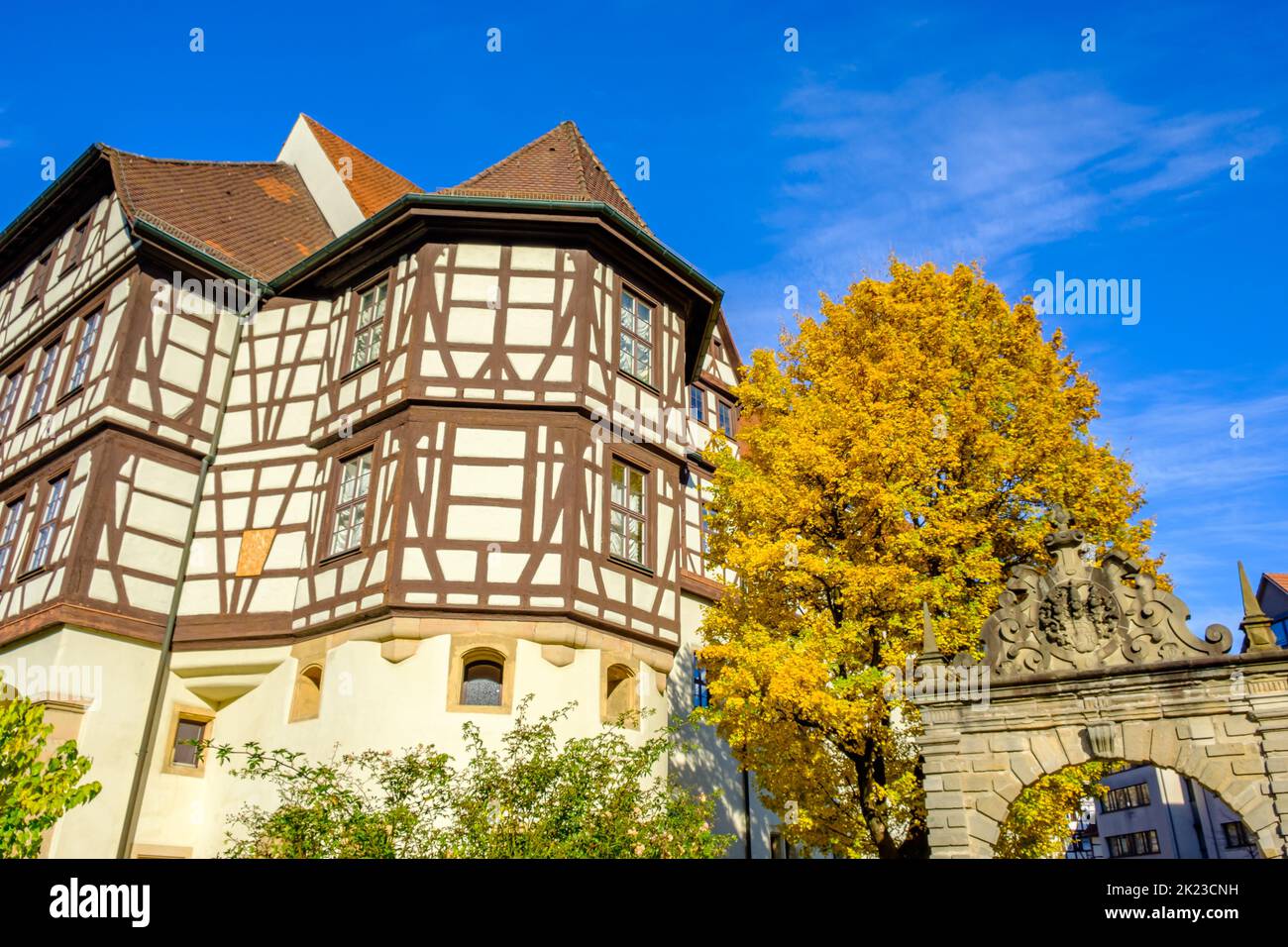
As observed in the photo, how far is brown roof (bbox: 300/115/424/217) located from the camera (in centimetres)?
2433

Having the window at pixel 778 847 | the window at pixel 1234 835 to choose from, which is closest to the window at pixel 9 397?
the window at pixel 778 847

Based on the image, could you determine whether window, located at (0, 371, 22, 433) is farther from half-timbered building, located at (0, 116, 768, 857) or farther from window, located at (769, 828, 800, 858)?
window, located at (769, 828, 800, 858)

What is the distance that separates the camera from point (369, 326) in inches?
738

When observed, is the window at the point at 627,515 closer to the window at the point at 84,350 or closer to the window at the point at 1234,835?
the window at the point at 84,350

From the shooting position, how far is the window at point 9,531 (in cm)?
1864

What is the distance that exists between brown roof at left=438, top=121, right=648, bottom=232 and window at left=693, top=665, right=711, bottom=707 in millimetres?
9249

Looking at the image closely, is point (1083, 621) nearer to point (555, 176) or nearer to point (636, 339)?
point (636, 339)

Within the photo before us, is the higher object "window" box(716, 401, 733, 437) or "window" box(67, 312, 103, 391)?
"window" box(716, 401, 733, 437)

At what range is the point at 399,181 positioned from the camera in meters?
27.2

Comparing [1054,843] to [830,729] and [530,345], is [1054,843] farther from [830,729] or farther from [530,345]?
[530,345]

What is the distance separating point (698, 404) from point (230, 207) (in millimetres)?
12138
